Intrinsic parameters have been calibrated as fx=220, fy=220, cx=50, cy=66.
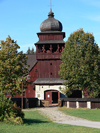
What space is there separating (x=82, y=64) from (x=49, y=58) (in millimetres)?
9674

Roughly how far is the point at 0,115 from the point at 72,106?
58.1ft

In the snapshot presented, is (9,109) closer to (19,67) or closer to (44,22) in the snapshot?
(19,67)

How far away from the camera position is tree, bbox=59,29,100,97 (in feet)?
113

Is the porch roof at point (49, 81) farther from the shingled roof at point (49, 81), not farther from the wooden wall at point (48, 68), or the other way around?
the wooden wall at point (48, 68)

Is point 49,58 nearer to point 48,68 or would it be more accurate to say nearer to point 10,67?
point 48,68

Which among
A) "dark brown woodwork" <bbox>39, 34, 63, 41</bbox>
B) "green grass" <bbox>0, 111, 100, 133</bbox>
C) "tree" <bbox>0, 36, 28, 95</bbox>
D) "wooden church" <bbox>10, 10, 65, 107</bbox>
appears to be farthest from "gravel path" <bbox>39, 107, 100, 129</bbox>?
"dark brown woodwork" <bbox>39, 34, 63, 41</bbox>

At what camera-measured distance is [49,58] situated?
4294cm

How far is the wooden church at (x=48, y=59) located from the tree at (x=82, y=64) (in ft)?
19.2

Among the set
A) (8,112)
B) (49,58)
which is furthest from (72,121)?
(49,58)

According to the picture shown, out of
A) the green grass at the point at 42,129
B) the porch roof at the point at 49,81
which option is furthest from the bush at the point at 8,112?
the porch roof at the point at 49,81

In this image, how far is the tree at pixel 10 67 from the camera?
32312 mm

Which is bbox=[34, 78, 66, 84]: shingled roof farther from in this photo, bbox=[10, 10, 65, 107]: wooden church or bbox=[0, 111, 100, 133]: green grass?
bbox=[0, 111, 100, 133]: green grass

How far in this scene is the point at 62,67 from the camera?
36656mm

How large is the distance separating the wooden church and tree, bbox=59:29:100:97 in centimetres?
585
